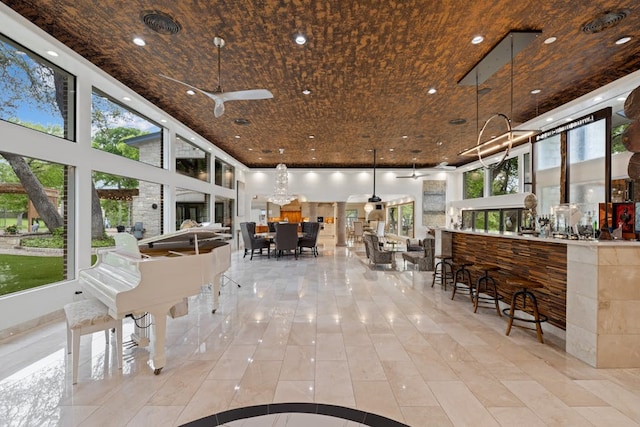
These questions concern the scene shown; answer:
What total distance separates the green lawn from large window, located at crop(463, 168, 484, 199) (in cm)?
1249

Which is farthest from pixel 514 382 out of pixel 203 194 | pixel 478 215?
pixel 478 215

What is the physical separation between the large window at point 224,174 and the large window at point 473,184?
32.0 feet

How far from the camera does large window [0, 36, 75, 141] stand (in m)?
3.52

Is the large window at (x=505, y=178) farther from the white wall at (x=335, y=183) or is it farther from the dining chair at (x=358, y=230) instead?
the dining chair at (x=358, y=230)

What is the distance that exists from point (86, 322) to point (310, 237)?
840 centimetres

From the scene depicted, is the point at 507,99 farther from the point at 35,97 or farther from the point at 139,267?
the point at 35,97

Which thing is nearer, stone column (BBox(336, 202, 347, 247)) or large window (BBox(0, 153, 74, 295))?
large window (BBox(0, 153, 74, 295))

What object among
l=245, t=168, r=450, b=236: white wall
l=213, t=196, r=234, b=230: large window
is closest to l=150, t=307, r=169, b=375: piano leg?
l=213, t=196, r=234, b=230: large window

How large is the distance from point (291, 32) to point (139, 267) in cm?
309

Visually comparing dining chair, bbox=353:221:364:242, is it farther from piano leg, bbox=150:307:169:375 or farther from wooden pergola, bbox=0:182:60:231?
piano leg, bbox=150:307:169:375

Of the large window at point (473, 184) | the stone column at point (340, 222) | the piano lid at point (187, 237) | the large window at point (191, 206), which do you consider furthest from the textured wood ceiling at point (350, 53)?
the stone column at point (340, 222)

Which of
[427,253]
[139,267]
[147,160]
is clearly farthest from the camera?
[427,253]

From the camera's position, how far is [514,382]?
8.05 feet

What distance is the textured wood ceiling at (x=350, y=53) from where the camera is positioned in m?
3.11
